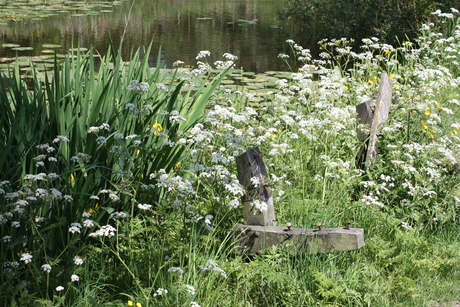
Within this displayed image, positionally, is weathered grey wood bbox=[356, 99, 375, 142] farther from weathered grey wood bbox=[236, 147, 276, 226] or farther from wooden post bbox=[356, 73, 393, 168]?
weathered grey wood bbox=[236, 147, 276, 226]

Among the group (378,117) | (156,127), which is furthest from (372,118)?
(156,127)

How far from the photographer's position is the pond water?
1281 cm

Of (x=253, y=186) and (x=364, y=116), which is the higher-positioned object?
(x=364, y=116)

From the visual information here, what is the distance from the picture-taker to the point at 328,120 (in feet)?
12.7

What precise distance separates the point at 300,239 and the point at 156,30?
14247 mm

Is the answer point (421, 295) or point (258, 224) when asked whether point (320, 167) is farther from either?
point (421, 295)

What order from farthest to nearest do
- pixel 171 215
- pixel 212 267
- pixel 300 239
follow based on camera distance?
pixel 300 239 → pixel 171 215 → pixel 212 267

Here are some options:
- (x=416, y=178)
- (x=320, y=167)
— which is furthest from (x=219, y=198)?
(x=416, y=178)

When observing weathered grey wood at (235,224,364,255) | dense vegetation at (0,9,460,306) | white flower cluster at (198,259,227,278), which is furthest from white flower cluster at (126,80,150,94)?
white flower cluster at (198,259,227,278)

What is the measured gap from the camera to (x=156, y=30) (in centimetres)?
1622

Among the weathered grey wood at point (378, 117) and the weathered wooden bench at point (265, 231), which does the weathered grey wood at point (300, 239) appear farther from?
the weathered grey wood at point (378, 117)

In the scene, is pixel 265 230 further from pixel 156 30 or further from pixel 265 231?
pixel 156 30

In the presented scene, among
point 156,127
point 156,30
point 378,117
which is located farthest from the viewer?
point 156,30

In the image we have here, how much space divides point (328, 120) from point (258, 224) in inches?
47.5
